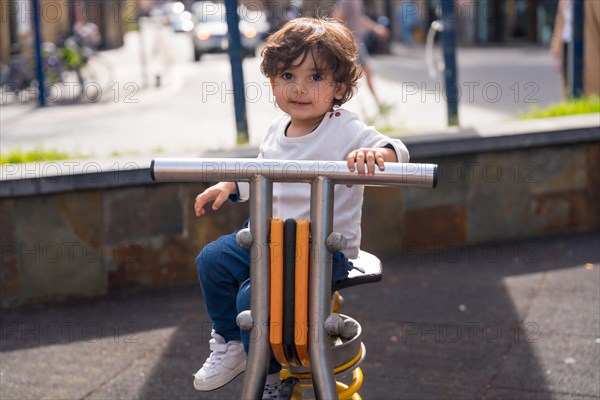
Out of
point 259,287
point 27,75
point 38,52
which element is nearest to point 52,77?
point 27,75

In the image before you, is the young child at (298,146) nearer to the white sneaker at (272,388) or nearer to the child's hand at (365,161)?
the white sneaker at (272,388)

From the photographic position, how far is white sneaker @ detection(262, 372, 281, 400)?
2.85 m

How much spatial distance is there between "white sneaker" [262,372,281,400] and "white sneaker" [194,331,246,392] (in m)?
0.12

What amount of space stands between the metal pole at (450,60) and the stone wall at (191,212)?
798mm

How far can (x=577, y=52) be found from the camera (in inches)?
307

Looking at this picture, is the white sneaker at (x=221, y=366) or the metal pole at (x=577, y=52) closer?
the white sneaker at (x=221, y=366)

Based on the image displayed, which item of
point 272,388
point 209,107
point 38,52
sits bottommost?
point 209,107

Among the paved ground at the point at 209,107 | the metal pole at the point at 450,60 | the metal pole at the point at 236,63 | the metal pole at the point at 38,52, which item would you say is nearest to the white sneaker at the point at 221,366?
the paved ground at the point at 209,107

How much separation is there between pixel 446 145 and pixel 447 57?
141cm

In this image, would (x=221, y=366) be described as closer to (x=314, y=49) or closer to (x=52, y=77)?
(x=314, y=49)

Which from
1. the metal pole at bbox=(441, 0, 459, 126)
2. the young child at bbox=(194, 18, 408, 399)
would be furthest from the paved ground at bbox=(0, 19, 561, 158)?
the young child at bbox=(194, 18, 408, 399)

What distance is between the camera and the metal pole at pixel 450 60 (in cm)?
695

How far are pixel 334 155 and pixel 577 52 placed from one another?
208 inches

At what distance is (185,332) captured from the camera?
4.93 meters
